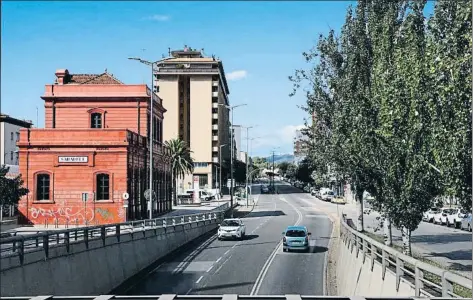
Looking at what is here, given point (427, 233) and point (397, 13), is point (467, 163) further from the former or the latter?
point (427, 233)

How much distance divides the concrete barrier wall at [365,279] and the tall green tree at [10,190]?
21.8m

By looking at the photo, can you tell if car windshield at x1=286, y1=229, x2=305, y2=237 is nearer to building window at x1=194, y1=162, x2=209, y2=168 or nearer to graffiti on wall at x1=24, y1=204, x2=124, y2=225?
graffiti on wall at x1=24, y1=204, x2=124, y2=225

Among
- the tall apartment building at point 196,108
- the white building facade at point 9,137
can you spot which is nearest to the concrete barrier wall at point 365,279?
the white building facade at point 9,137

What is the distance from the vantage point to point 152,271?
2803 cm

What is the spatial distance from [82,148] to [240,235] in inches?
528

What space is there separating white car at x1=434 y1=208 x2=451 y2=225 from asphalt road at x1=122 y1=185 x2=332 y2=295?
43.2ft

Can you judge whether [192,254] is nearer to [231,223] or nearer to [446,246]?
[231,223]

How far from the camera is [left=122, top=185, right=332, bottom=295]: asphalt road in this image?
75.2 feet

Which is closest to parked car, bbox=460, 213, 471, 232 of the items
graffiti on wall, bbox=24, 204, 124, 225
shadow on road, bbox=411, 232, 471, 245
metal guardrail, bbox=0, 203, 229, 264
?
shadow on road, bbox=411, 232, 471, 245

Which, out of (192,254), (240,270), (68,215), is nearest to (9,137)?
(68,215)

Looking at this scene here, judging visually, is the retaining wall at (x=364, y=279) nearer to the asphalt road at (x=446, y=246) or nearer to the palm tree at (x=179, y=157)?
the asphalt road at (x=446, y=246)

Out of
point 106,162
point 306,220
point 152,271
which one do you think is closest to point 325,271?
point 152,271

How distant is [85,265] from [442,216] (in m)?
36.8

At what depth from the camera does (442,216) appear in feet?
163
